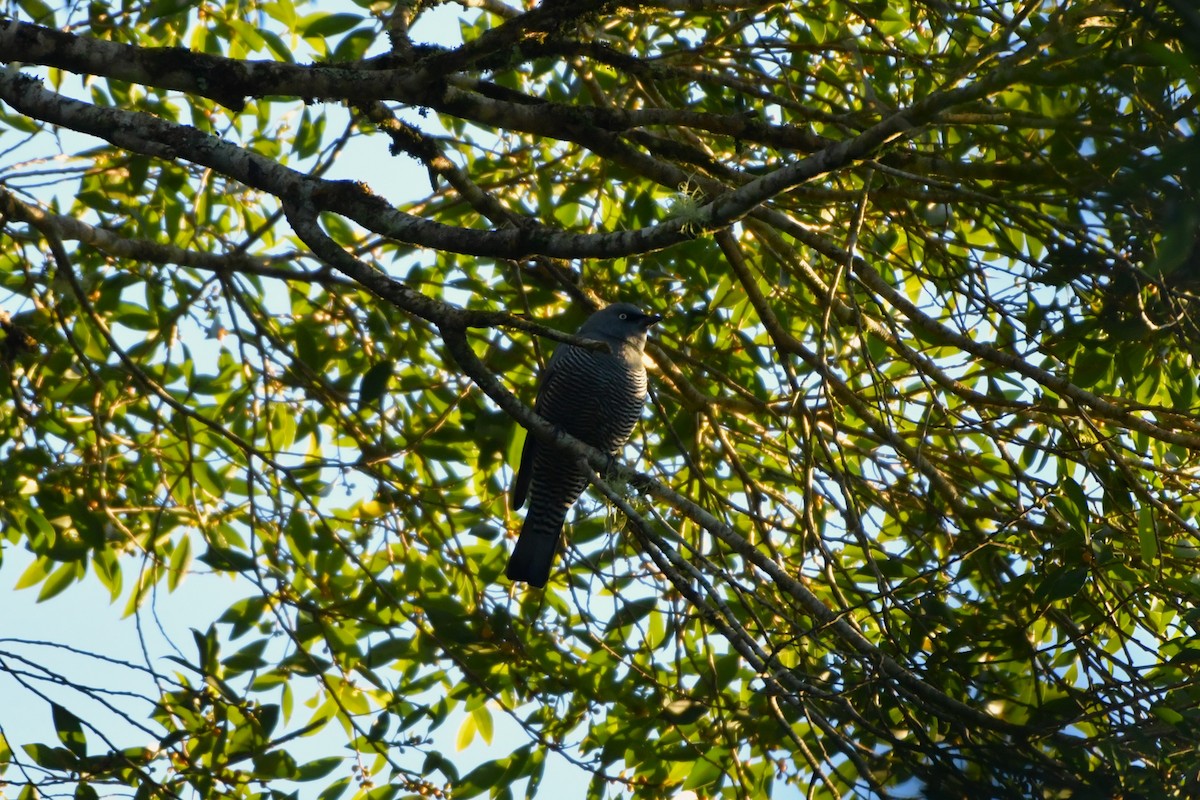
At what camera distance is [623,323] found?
5.66 meters

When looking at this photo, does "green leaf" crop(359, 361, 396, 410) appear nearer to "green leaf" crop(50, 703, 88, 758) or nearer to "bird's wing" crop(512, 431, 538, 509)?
"bird's wing" crop(512, 431, 538, 509)

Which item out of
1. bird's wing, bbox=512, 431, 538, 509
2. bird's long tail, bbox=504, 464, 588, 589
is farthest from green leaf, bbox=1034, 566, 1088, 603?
bird's wing, bbox=512, 431, 538, 509

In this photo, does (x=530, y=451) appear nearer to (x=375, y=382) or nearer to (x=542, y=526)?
(x=542, y=526)

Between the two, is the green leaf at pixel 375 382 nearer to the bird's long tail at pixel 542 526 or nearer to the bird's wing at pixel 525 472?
the bird's wing at pixel 525 472

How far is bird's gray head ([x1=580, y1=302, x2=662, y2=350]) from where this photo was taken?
219 inches

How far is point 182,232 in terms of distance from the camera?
5770 millimetres

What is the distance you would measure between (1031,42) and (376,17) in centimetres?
324

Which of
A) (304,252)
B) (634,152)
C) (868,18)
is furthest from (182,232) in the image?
(868,18)

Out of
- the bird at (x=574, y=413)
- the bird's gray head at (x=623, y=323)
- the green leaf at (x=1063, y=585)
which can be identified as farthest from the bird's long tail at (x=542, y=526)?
the green leaf at (x=1063, y=585)

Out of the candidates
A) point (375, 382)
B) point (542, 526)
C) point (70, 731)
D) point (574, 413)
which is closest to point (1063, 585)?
point (375, 382)

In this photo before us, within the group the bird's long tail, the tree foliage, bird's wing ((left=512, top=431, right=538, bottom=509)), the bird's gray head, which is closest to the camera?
the tree foliage

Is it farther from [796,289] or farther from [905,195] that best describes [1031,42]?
[796,289]

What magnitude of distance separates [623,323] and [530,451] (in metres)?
0.84

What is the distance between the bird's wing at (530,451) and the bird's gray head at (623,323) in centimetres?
37
